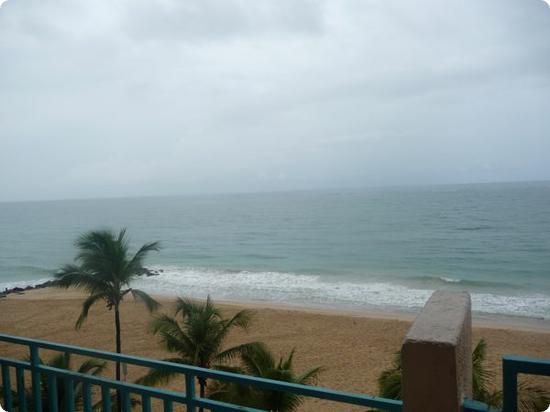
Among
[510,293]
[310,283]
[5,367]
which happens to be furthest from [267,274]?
[5,367]

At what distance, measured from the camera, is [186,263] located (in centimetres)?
4572

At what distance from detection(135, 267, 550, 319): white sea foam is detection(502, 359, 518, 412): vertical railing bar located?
23639mm

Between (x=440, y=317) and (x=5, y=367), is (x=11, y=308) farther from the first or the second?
(x=440, y=317)

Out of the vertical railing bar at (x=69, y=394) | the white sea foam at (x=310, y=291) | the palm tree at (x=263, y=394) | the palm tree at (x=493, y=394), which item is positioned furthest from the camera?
the white sea foam at (x=310, y=291)

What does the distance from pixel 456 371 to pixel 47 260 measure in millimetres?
55007

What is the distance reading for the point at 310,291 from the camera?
98.9 feet

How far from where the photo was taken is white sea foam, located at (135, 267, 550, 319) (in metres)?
24.5

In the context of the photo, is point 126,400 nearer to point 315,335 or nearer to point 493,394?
point 493,394

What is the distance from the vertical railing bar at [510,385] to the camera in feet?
5.33

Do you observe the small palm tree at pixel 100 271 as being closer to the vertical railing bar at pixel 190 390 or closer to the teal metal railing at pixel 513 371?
the vertical railing bar at pixel 190 390

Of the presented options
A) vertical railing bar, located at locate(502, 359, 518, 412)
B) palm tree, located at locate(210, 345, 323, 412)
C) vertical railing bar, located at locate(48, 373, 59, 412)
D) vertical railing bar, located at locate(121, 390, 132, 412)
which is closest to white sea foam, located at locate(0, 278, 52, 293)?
palm tree, located at locate(210, 345, 323, 412)

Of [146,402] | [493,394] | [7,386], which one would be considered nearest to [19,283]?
[493,394]

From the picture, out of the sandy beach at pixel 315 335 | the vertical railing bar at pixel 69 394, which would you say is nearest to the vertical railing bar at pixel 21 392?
the vertical railing bar at pixel 69 394

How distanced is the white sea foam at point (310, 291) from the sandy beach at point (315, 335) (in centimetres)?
231
